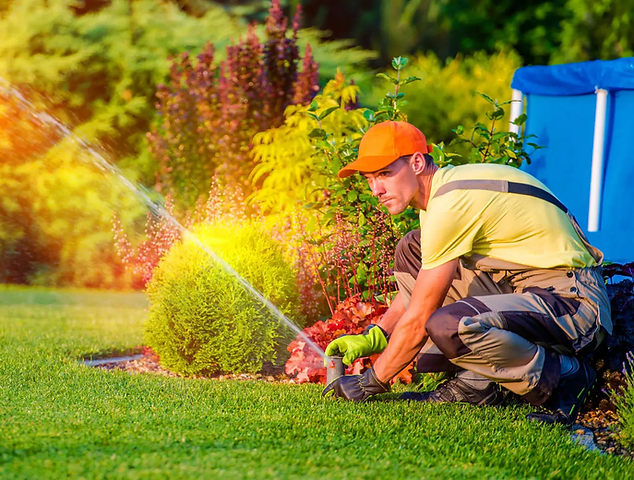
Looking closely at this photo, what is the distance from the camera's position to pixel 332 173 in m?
5.18

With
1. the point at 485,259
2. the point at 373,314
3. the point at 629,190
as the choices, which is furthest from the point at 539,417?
the point at 629,190

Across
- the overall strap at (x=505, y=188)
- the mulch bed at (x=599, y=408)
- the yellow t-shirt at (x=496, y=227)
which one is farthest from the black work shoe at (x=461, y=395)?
the overall strap at (x=505, y=188)

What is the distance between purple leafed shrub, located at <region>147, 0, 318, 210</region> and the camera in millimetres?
8617

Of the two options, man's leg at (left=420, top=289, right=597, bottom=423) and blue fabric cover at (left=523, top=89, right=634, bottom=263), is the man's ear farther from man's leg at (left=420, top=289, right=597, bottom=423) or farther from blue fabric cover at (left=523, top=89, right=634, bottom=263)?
blue fabric cover at (left=523, top=89, right=634, bottom=263)

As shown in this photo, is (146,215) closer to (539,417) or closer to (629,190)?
(629,190)

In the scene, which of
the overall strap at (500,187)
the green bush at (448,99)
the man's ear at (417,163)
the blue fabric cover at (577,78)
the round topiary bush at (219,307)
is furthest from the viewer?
the green bush at (448,99)

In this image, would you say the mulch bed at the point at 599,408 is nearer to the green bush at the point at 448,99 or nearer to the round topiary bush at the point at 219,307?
the round topiary bush at the point at 219,307

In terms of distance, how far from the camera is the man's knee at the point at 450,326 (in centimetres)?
354

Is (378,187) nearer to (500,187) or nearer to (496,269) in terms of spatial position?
(500,187)

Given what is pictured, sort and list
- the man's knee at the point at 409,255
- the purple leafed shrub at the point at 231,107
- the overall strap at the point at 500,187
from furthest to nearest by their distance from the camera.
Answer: the purple leafed shrub at the point at 231,107 < the man's knee at the point at 409,255 < the overall strap at the point at 500,187

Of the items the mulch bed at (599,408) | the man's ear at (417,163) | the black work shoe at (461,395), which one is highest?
the man's ear at (417,163)

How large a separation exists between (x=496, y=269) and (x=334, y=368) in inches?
37.1

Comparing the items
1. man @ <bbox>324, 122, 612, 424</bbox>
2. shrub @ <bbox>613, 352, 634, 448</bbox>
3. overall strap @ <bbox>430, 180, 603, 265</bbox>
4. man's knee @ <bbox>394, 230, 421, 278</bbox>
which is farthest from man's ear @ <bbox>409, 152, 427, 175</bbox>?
shrub @ <bbox>613, 352, 634, 448</bbox>

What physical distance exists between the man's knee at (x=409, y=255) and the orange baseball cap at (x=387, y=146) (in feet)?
2.07
